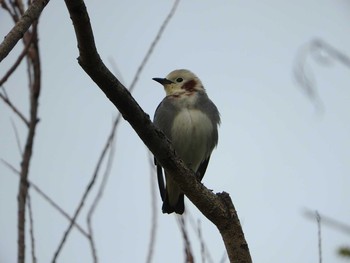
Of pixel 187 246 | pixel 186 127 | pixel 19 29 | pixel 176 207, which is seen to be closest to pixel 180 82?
pixel 186 127

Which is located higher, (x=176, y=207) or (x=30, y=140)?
(x=176, y=207)

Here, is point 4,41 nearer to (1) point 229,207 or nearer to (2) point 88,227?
(2) point 88,227

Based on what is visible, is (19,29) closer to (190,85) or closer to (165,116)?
(165,116)

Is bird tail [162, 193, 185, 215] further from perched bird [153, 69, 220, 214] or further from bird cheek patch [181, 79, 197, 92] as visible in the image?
bird cheek patch [181, 79, 197, 92]

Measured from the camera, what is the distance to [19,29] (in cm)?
234

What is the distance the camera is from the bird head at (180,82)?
7129 millimetres

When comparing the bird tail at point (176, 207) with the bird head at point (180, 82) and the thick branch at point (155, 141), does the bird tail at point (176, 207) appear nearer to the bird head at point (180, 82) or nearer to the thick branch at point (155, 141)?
the bird head at point (180, 82)

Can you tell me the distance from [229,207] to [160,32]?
1482mm

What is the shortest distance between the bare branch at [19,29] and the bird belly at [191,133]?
3.93 m

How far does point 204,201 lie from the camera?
379cm

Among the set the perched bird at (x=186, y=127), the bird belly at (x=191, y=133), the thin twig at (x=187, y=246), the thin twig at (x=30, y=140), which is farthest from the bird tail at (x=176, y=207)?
the thin twig at (x=30, y=140)

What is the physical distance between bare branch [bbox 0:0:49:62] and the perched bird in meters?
3.94

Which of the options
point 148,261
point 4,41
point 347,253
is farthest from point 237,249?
point 4,41

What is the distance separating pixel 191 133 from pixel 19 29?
13.6 feet
